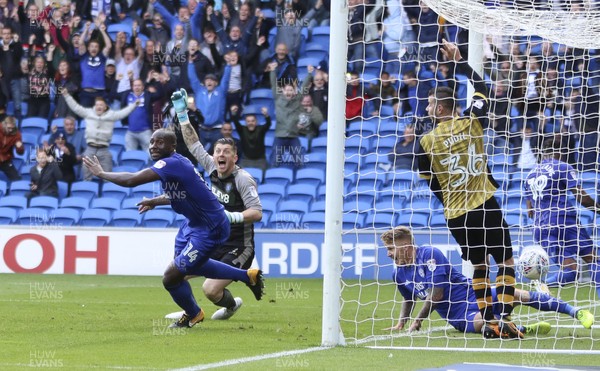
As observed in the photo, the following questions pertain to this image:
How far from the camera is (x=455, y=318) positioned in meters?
9.48

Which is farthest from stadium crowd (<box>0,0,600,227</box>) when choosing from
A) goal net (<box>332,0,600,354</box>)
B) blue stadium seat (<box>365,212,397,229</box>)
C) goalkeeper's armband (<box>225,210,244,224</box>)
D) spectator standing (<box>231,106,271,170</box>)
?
goalkeeper's armband (<box>225,210,244,224</box>)

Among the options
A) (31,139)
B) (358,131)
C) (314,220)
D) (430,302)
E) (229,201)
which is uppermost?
(358,131)

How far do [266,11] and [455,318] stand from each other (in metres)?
11.7

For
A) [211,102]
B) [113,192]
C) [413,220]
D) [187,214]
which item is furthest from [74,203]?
[187,214]

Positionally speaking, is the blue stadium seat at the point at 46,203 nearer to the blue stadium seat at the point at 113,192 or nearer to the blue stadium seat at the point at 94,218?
the blue stadium seat at the point at 94,218

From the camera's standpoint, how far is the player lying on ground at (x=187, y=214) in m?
9.04

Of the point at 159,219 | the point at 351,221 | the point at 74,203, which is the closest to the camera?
the point at 351,221

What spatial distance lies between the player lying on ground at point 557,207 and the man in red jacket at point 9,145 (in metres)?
10.7

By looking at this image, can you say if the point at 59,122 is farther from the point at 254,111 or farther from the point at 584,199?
the point at 584,199

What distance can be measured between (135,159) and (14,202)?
7.32 feet

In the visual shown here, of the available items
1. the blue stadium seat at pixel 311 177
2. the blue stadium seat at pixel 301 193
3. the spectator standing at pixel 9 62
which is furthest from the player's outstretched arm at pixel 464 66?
the spectator standing at pixel 9 62

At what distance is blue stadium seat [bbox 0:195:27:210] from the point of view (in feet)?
61.5

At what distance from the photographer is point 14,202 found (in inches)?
739

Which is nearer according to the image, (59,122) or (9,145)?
(9,145)
